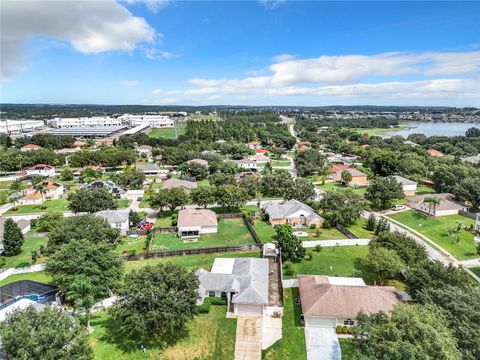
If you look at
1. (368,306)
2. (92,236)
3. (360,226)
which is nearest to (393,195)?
(360,226)

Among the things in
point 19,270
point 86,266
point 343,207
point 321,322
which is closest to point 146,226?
point 19,270

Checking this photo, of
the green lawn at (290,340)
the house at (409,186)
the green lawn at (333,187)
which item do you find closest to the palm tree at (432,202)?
the house at (409,186)

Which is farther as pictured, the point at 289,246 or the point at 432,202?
the point at 432,202

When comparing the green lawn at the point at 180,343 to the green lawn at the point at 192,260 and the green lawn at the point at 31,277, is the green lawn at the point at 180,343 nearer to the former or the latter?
the green lawn at the point at 192,260

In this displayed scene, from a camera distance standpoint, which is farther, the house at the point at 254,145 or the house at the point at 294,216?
the house at the point at 254,145

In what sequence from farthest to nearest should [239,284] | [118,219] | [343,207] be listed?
1. [343,207]
2. [118,219]
3. [239,284]

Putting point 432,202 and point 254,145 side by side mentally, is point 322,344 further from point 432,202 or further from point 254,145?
point 254,145
